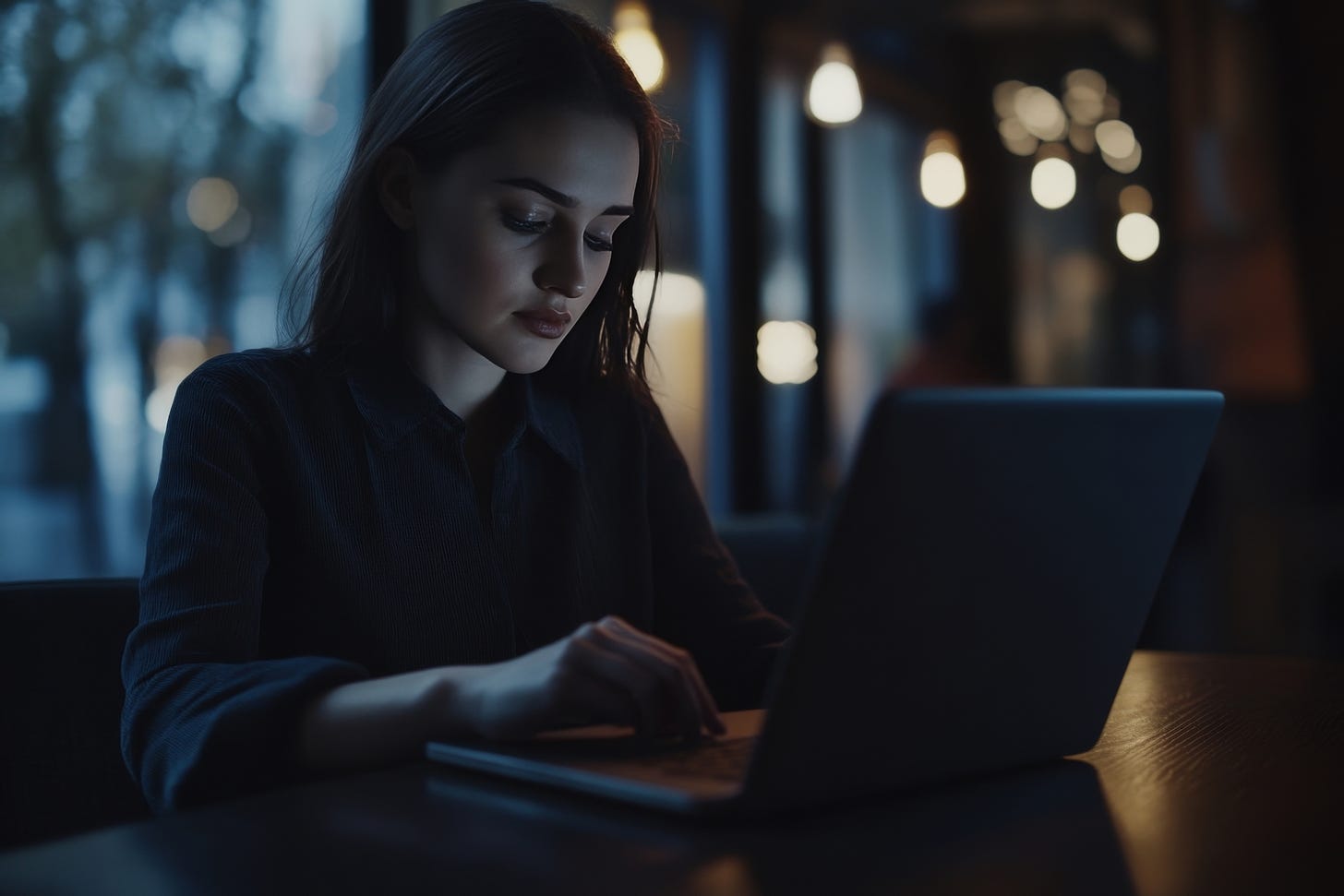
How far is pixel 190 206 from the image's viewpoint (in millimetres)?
2363

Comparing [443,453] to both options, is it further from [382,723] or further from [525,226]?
[382,723]

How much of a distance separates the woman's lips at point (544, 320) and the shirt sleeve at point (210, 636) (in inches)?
9.7

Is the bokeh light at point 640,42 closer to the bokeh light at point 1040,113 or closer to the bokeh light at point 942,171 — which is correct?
the bokeh light at point 942,171

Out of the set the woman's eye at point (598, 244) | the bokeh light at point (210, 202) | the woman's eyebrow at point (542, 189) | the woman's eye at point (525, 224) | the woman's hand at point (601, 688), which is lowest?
the woman's hand at point (601, 688)

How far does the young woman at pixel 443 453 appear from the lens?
0.92 m

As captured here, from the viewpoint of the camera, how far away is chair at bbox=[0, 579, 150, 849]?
1015 mm

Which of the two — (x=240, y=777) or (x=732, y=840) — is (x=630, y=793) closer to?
(x=732, y=840)

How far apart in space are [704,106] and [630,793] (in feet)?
Answer: 12.3

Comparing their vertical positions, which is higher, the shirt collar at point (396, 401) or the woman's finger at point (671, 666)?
the shirt collar at point (396, 401)

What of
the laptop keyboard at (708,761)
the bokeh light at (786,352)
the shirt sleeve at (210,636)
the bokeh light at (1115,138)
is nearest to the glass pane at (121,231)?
the shirt sleeve at (210,636)

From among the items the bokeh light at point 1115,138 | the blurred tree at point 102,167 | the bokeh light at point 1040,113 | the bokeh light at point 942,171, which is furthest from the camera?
the bokeh light at point 1040,113

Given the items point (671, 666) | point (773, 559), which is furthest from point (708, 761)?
point (773, 559)

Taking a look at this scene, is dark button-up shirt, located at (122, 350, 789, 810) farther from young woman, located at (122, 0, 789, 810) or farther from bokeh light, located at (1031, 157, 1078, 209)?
bokeh light, located at (1031, 157, 1078, 209)

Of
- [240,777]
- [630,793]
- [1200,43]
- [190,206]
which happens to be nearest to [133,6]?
[190,206]
